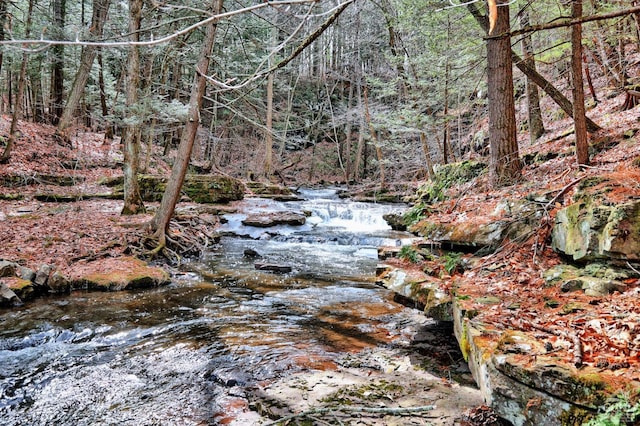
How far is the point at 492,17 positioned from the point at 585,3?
8487 millimetres

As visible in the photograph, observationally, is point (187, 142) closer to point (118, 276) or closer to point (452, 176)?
point (118, 276)

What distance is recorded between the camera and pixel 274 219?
15.1m

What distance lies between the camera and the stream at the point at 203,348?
3715mm

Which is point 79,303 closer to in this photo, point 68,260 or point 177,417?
point 68,260

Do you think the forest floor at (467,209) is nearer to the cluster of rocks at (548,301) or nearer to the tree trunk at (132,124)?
the cluster of rocks at (548,301)

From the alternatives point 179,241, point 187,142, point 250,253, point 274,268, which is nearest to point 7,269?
point 179,241

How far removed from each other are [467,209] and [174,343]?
5.25 metres

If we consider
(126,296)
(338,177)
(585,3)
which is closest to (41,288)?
(126,296)

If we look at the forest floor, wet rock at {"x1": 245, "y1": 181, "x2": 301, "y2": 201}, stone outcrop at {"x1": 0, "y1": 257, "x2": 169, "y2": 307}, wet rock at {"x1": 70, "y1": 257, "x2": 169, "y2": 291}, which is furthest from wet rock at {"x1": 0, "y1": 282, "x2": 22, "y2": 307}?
wet rock at {"x1": 245, "y1": 181, "x2": 301, "y2": 201}

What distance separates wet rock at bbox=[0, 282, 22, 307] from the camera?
639cm

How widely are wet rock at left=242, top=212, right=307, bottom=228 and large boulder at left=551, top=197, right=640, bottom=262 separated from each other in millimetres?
11164

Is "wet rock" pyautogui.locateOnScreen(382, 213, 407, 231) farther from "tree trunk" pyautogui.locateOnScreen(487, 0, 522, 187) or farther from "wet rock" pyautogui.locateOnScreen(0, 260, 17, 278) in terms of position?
"wet rock" pyautogui.locateOnScreen(0, 260, 17, 278)

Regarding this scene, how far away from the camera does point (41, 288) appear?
7141 millimetres

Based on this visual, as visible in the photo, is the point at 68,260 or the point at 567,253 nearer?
the point at 567,253
